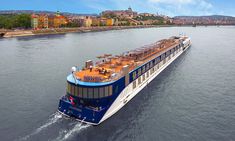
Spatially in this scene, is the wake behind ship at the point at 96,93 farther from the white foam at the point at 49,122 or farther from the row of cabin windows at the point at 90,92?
the white foam at the point at 49,122

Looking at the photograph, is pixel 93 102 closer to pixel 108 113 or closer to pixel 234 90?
pixel 108 113

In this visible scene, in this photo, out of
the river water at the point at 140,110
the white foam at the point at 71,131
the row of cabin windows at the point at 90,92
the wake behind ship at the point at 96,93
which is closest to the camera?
the white foam at the point at 71,131

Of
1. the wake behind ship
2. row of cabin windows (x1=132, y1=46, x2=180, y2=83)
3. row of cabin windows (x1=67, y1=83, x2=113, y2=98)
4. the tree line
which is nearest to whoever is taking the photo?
row of cabin windows (x1=67, y1=83, x2=113, y2=98)

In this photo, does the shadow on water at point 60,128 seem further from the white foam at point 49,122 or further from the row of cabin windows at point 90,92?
the row of cabin windows at point 90,92

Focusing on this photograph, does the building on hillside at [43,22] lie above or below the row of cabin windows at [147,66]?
above

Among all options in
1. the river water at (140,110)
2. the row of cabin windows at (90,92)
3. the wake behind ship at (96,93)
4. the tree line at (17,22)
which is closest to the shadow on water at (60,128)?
the river water at (140,110)

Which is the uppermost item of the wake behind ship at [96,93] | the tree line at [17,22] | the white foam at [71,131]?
the tree line at [17,22]

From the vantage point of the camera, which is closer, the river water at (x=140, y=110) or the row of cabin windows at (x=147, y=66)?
the river water at (x=140, y=110)

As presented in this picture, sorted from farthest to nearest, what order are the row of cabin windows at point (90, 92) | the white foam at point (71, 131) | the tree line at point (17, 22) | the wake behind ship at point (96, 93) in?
the tree line at point (17, 22) < the wake behind ship at point (96, 93) < the row of cabin windows at point (90, 92) < the white foam at point (71, 131)

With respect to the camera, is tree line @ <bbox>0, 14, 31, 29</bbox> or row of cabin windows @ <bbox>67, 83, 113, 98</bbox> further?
tree line @ <bbox>0, 14, 31, 29</bbox>

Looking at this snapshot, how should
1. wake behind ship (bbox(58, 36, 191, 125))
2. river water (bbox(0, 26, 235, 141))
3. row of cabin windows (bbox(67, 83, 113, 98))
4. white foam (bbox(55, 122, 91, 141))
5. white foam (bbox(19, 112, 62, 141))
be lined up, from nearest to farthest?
white foam (bbox(55, 122, 91, 141))
white foam (bbox(19, 112, 62, 141))
river water (bbox(0, 26, 235, 141))
row of cabin windows (bbox(67, 83, 113, 98))
wake behind ship (bbox(58, 36, 191, 125))

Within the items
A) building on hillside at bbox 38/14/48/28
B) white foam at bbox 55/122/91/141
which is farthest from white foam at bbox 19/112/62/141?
building on hillside at bbox 38/14/48/28

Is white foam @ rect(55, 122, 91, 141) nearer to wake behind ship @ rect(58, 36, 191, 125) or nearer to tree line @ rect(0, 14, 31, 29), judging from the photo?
wake behind ship @ rect(58, 36, 191, 125)
